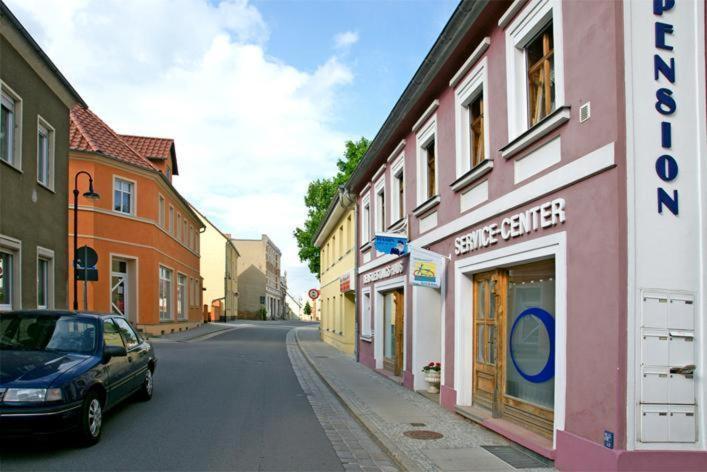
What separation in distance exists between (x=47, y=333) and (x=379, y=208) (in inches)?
386

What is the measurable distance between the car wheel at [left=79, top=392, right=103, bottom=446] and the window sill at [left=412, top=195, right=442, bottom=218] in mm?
6028

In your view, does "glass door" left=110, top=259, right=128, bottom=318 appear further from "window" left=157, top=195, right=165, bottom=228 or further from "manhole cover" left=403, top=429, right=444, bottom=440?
"manhole cover" left=403, top=429, right=444, bottom=440

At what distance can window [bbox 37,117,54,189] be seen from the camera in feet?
42.9

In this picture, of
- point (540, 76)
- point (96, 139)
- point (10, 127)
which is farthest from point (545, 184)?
point (96, 139)

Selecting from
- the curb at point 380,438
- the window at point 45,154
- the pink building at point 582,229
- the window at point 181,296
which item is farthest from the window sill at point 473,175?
the window at point 181,296

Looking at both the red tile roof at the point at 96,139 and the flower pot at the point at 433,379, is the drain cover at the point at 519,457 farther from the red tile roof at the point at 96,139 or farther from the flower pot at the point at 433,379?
the red tile roof at the point at 96,139

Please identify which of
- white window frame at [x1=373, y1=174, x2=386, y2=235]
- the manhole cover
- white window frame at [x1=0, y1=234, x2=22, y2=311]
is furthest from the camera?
white window frame at [x1=373, y1=174, x2=386, y2=235]

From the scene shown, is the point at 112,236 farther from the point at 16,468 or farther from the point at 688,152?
the point at 688,152

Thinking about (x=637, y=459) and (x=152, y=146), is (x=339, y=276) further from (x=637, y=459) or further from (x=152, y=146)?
(x=637, y=459)

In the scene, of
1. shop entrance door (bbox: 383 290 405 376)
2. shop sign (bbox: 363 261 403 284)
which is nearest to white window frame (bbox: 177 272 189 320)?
shop sign (bbox: 363 261 403 284)

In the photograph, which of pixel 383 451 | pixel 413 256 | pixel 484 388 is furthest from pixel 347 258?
pixel 383 451

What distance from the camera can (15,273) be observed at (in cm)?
1143

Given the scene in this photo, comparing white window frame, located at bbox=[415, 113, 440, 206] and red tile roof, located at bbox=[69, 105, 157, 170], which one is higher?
red tile roof, located at bbox=[69, 105, 157, 170]

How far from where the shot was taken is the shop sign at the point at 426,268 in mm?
9500
